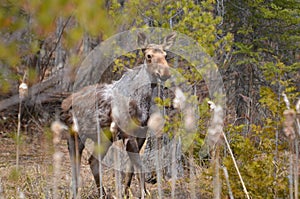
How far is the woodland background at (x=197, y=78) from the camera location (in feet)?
13.8

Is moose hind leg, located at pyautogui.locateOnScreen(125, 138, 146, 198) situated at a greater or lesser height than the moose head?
lesser

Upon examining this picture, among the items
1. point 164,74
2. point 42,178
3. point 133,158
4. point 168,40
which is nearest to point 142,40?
point 168,40

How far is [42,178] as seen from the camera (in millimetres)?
7332

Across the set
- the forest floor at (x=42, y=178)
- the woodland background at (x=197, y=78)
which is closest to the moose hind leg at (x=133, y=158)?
the forest floor at (x=42, y=178)

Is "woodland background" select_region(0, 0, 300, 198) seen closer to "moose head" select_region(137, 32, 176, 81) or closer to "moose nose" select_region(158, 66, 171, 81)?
"moose head" select_region(137, 32, 176, 81)

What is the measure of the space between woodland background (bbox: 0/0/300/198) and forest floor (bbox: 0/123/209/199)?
0.8 inches

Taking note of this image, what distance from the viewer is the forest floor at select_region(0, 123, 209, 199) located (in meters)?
6.05

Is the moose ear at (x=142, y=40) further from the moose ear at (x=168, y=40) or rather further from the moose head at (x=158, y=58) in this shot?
the moose ear at (x=168, y=40)

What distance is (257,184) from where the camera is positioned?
512cm

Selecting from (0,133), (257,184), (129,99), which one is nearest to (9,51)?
(257,184)

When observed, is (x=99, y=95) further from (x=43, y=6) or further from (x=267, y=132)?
(x=43, y=6)

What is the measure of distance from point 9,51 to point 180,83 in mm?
3717

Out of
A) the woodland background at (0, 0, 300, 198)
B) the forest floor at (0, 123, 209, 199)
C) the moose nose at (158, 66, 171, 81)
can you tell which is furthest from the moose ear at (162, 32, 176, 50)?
the forest floor at (0, 123, 209, 199)

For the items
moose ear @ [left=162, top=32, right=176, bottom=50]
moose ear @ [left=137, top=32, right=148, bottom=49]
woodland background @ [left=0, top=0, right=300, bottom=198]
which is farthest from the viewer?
moose ear @ [left=137, top=32, right=148, bottom=49]
